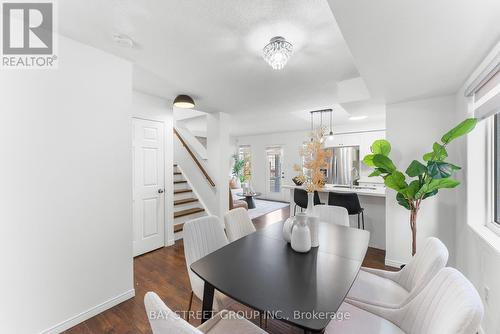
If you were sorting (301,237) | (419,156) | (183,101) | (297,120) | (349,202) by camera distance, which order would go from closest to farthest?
(301,237), (419,156), (183,101), (349,202), (297,120)

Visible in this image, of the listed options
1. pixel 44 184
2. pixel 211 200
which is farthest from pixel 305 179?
pixel 211 200

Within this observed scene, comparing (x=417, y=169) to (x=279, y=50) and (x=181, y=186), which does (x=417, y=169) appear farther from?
(x=181, y=186)

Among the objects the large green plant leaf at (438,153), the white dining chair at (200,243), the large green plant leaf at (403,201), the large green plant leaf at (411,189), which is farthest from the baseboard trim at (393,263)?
the white dining chair at (200,243)

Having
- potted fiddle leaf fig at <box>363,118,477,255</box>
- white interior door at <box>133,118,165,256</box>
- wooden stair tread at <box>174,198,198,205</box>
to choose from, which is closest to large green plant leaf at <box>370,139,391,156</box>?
potted fiddle leaf fig at <box>363,118,477,255</box>

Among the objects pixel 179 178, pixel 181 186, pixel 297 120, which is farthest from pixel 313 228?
pixel 297 120

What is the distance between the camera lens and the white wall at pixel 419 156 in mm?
2559

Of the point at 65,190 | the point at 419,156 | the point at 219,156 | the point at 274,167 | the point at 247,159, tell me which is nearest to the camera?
the point at 65,190

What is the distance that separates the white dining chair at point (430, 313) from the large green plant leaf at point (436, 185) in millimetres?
1545

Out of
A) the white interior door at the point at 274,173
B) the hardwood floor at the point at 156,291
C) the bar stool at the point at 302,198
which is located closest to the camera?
the hardwood floor at the point at 156,291

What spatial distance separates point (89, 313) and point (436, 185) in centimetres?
359

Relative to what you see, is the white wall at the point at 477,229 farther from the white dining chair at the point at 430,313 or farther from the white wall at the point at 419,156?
the white dining chair at the point at 430,313

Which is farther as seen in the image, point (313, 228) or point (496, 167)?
point (496, 167)

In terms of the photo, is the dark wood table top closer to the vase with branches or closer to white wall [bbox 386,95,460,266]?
the vase with branches

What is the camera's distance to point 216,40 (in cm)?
176
